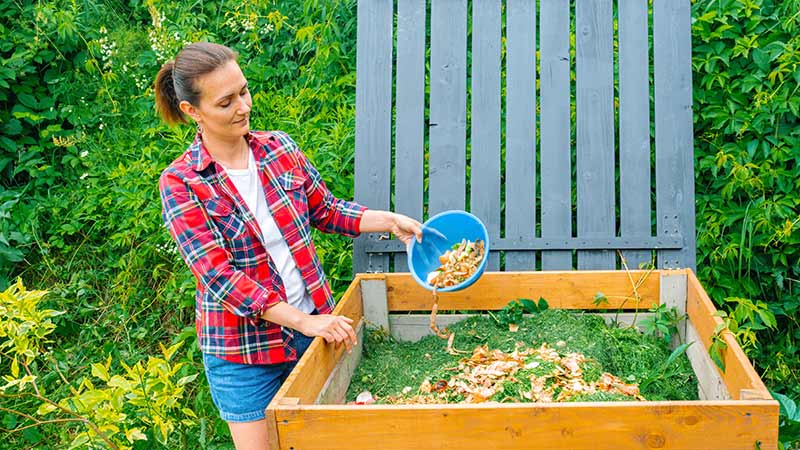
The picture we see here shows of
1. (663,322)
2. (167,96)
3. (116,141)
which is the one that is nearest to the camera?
(167,96)

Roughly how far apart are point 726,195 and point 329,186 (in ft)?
5.55

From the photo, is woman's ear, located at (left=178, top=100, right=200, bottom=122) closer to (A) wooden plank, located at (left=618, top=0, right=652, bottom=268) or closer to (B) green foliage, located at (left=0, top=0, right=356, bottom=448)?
(B) green foliage, located at (left=0, top=0, right=356, bottom=448)

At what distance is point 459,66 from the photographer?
3340mm

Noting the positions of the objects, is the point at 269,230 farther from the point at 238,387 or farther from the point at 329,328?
the point at 238,387

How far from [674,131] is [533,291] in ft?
2.69

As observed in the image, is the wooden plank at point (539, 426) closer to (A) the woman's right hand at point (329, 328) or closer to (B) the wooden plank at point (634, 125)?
(A) the woman's right hand at point (329, 328)

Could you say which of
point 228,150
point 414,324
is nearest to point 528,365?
point 414,324

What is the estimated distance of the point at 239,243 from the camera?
240cm

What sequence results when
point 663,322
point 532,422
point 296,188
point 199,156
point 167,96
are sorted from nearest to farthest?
point 532,422
point 199,156
point 167,96
point 296,188
point 663,322

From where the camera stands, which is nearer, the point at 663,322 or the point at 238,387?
the point at 238,387

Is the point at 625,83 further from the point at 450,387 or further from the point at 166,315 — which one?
the point at 166,315

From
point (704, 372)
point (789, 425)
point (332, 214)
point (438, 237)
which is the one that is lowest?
point (789, 425)

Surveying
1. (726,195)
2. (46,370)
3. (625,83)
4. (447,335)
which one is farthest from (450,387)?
(46,370)

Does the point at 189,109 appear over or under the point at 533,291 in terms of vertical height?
over
